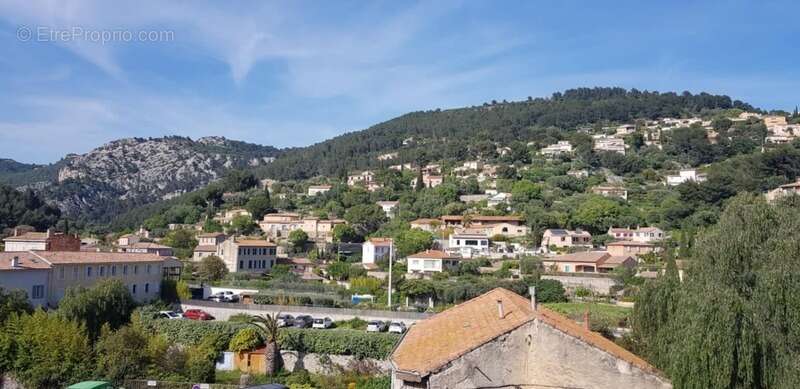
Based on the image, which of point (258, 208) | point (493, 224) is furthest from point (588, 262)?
point (258, 208)

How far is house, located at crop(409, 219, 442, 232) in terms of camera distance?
9322cm

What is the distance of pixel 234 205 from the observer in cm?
12419

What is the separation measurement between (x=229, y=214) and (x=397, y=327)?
8409cm

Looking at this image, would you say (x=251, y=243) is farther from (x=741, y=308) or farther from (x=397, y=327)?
(x=741, y=308)

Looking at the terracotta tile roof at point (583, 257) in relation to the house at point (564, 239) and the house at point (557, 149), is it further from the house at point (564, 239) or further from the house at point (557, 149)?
the house at point (557, 149)

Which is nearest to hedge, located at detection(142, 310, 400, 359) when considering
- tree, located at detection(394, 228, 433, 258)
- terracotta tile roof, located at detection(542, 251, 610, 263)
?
terracotta tile roof, located at detection(542, 251, 610, 263)

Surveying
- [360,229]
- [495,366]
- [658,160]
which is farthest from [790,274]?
[658,160]

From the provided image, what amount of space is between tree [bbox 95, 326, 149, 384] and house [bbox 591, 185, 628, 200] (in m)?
91.1

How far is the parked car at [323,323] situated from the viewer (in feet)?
121

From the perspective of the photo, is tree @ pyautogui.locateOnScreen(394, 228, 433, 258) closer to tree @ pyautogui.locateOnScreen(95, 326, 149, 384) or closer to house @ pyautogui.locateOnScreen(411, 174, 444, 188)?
house @ pyautogui.locateOnScreen(411, 174, 444, 188)

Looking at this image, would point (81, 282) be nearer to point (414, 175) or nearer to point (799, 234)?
point (799, 234)

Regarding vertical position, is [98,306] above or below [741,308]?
below

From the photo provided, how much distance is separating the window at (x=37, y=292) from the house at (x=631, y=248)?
191 ft

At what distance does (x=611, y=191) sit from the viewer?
355 ft
